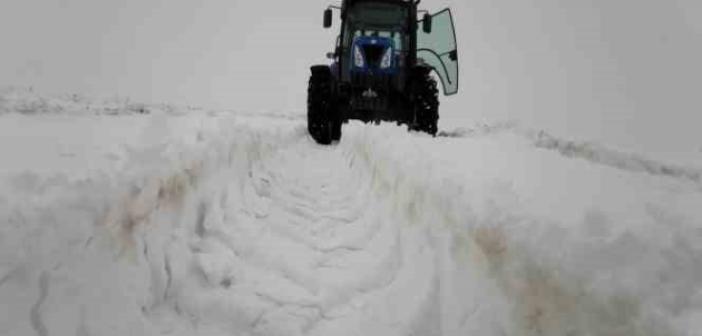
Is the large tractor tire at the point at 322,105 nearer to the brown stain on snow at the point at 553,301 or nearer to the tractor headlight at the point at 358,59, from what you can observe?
the tractor headlight at the point at 358,59

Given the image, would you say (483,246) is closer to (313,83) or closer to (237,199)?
(237,199)

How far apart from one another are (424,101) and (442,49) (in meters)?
1.06

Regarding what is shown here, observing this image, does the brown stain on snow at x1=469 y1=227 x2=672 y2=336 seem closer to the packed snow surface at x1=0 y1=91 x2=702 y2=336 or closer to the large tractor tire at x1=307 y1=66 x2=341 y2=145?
the packed snow surface at x1=0 y1=91 x2=702 y2=336

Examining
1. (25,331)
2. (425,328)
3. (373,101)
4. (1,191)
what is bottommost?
(425,328)

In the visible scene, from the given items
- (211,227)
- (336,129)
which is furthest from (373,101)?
(211,227)

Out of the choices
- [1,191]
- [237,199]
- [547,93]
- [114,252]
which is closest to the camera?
[1,191]

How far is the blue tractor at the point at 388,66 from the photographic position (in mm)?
10391

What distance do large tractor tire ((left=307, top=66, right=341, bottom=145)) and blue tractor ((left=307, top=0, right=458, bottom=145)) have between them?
0.02m

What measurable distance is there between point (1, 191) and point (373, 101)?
28.3ft

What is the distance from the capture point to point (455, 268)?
2.86 m

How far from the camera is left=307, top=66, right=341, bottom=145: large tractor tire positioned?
1074 cm

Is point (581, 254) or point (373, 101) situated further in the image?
point (373, 101)

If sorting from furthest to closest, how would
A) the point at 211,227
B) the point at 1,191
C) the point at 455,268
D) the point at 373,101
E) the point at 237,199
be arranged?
the point at 373,101, the point at 237,199, the point at 211,227, the point at 455,268, the point at 1,191

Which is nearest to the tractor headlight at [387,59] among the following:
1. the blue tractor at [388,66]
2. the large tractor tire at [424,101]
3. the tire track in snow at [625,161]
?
the blue tractor at [388,66]
